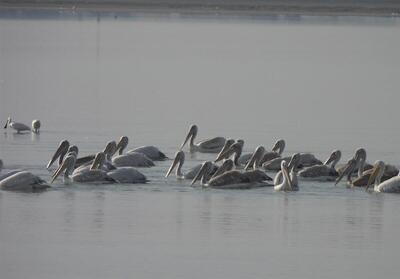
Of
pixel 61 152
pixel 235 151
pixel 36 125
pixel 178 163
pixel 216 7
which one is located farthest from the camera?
pixel 216 7

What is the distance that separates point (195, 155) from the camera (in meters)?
17.5

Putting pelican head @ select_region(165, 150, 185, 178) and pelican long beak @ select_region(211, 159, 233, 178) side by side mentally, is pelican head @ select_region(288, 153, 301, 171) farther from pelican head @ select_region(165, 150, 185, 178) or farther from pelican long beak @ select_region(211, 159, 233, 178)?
pelican head @ select_region(165, 150, 185, 178)

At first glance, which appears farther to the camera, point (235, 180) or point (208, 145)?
point (208, 145)

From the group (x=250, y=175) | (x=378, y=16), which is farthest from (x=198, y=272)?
(x=378, y=16)

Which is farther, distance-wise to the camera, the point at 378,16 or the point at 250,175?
the point at 378,16

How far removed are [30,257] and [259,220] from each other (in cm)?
257

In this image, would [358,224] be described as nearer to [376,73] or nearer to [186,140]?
[186,140]

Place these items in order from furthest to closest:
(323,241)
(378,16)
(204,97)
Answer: (378,16), (204,97), (323,241)

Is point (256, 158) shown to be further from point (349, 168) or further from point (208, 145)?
point (208, 145)

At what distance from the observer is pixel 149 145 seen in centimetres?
1775

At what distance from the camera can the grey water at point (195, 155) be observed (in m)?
10.8

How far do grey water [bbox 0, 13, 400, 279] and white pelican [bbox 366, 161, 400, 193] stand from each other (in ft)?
0.49

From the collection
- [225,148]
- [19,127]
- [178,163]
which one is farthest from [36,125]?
[178,163]

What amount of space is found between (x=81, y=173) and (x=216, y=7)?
206 ft
